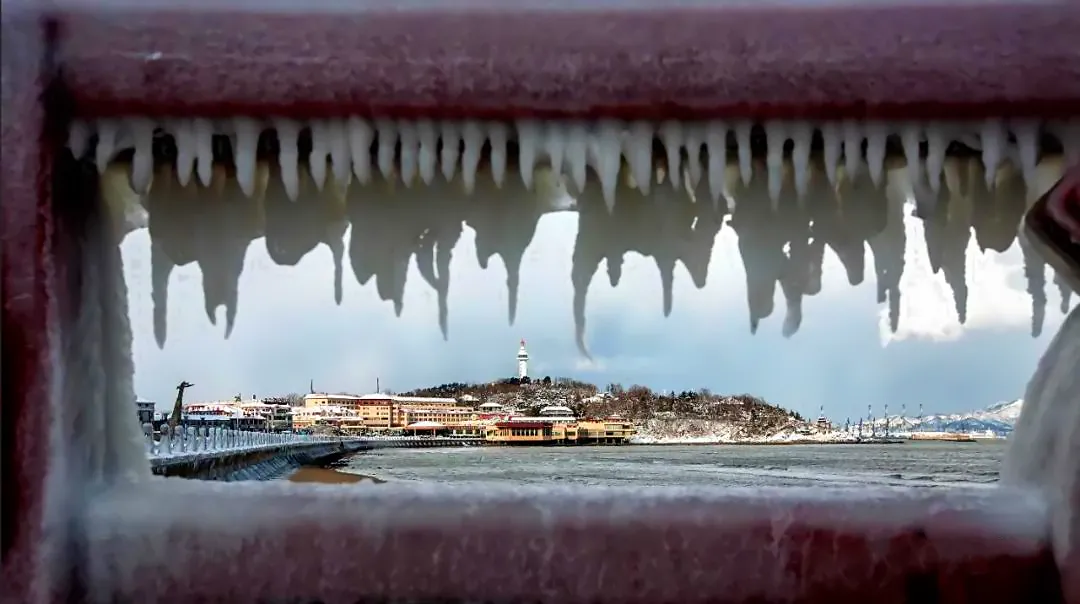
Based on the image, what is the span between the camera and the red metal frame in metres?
1.62

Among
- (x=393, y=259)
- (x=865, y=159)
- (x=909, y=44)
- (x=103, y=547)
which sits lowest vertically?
(x=103, y=547)

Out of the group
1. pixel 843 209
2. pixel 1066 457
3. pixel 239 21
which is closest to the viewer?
pixel 1066 457

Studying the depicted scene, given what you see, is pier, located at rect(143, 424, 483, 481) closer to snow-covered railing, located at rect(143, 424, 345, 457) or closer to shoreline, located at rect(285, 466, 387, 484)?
snow-covered railing, located at rect(143, 424, 345, 457)

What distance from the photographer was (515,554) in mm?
1644

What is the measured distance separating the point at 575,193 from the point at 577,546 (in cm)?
65

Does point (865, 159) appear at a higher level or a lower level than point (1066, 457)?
higher

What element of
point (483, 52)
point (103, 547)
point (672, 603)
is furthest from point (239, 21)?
point (672, 603)

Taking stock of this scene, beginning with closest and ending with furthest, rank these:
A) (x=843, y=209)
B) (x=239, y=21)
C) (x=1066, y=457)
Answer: (x=1066, y=457) < (x=239, y=21) < (x=843, y=209)

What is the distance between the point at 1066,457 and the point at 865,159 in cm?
61

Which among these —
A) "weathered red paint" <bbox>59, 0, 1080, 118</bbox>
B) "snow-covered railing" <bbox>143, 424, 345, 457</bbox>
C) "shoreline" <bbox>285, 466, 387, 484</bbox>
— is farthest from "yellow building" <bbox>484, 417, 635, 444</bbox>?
"weathered red paint" <bbox>59, 0, 1080, 118</bbox>

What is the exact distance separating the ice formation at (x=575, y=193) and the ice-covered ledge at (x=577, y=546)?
1.15 feet

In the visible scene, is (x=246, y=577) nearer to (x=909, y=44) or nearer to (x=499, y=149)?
(x=499, y=149)

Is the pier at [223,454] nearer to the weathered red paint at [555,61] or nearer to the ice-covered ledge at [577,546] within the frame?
the ice-covered ledge at [577,546]

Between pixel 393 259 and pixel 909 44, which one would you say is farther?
pixel 393 259
